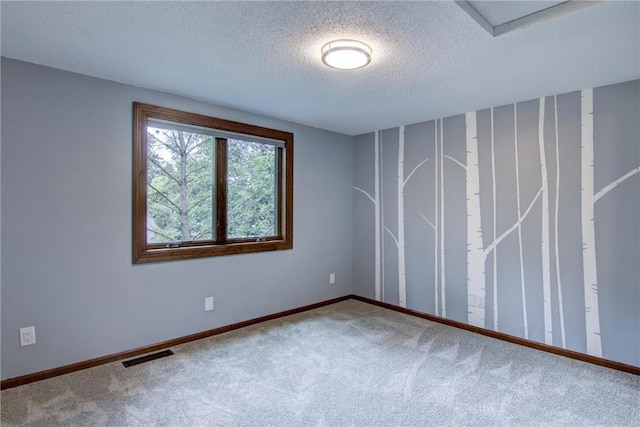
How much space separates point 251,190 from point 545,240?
9.25ft

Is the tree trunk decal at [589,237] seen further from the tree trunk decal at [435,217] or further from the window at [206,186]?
the window at [206,186]

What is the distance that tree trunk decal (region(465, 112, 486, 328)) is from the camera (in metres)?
3.46

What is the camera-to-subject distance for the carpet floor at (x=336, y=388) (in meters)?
2.02

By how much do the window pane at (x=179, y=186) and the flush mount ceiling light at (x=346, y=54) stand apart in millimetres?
1636

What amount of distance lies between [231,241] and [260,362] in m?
1.26

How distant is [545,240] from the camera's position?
3043 mm

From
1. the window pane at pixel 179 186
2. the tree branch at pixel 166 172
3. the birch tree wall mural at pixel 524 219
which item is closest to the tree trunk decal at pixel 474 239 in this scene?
the birch tree wall mural at pixel 524 219

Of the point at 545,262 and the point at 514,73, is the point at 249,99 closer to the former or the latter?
the point at 514,73

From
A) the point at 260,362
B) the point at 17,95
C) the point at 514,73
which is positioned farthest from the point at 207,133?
the point at 514,73

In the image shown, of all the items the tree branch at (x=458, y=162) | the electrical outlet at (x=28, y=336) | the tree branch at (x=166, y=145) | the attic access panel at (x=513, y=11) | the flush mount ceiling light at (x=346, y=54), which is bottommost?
the electrical outlet at (x=28, y=336)

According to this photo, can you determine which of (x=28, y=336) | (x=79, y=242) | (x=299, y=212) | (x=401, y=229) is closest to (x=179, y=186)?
(x=79, y=242)

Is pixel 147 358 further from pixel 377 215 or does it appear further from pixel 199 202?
pixel 377 215

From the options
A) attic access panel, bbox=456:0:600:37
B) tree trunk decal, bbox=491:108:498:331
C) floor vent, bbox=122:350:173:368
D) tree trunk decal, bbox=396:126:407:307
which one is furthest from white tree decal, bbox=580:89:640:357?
floor vent, bbox=122:350:173:368

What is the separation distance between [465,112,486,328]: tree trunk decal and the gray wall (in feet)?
7.68
